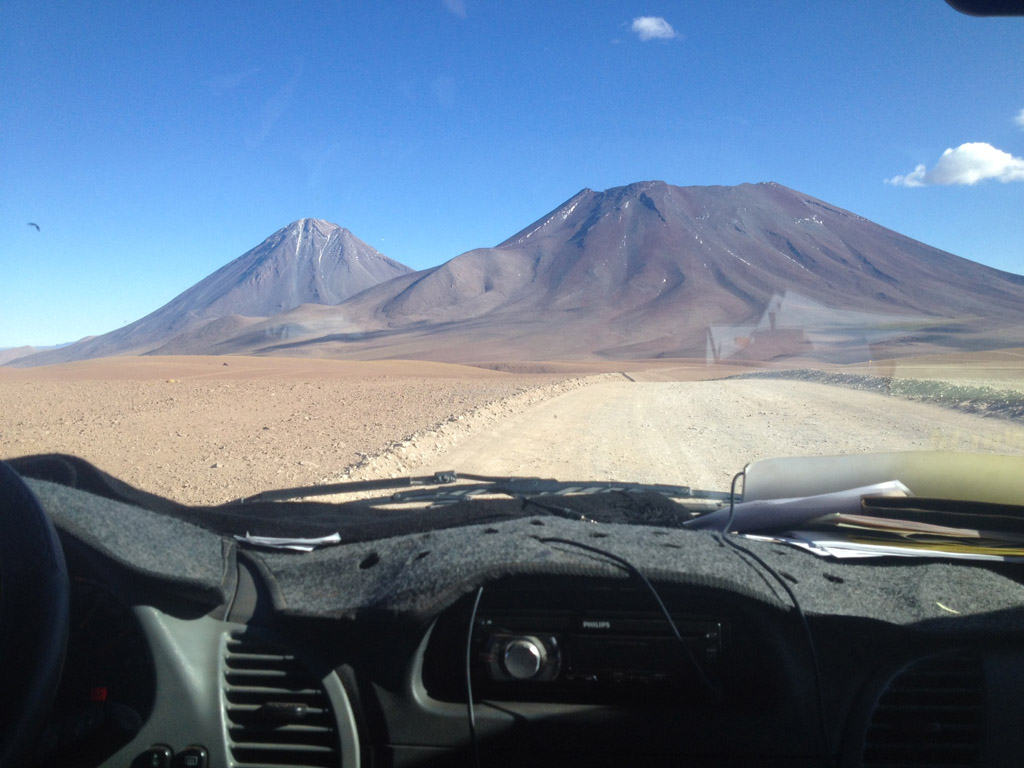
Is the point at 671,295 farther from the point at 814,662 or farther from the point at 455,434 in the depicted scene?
the point at 814,662

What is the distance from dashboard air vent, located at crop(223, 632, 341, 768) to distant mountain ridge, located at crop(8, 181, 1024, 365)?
233 ft

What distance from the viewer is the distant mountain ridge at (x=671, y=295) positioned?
103 metres

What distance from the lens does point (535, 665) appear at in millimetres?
1908

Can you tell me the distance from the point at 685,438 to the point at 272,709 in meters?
10.1

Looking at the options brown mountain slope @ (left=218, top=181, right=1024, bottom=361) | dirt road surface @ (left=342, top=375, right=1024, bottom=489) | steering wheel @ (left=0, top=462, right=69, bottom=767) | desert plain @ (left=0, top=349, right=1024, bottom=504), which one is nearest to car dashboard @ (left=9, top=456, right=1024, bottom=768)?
steering wheel @ (left=0, top=462, right=69, bottom=767)

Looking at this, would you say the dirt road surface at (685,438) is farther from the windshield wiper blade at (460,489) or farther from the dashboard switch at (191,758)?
the dashboard switch at (191,758)

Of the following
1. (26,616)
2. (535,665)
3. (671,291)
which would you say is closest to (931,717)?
(535,665)

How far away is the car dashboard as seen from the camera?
1895mm

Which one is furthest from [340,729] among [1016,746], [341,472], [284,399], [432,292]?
[432,292]

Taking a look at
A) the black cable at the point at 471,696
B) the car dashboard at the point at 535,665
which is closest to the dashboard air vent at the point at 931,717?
the car dashboard at the point at 535,665

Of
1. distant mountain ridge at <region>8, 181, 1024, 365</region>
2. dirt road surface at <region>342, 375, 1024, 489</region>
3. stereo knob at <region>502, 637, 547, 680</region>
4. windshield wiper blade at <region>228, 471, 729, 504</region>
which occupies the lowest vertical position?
dirt road surface at <region>342, 375, 1024, 489</region>

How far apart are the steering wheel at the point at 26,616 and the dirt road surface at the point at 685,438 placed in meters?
6.49

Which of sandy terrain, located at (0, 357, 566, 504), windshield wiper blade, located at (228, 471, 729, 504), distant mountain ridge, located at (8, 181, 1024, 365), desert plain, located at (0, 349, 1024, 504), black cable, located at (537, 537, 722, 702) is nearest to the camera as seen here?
black cable, located at (537, 537, 722, 702)

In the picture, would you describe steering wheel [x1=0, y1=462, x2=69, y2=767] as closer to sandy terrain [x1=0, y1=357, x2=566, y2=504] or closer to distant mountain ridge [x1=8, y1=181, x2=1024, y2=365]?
sandy terrain [x1=0, y1=357, x2=566, y2=504]
